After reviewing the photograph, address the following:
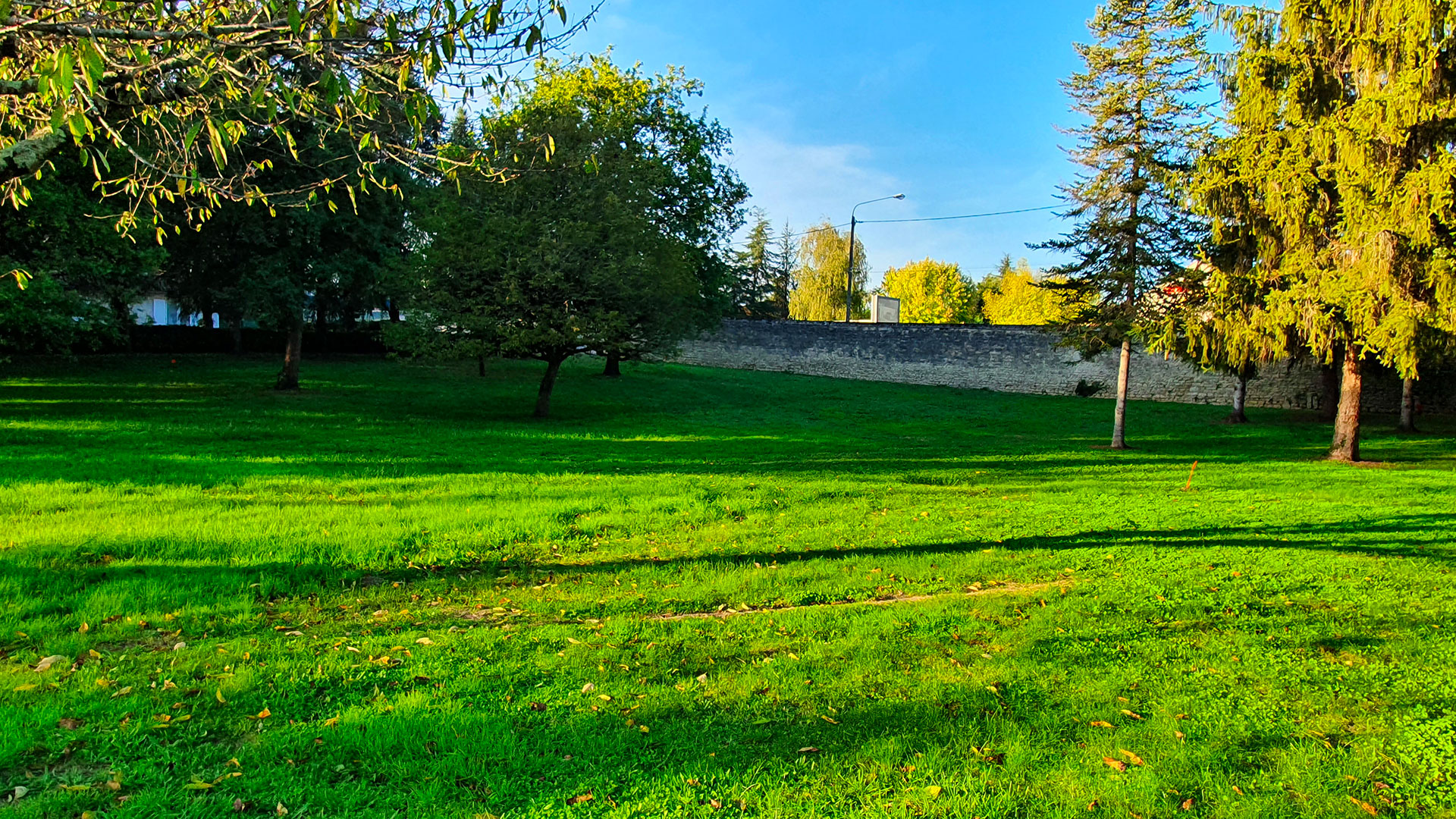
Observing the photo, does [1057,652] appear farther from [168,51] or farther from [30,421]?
[30,421]

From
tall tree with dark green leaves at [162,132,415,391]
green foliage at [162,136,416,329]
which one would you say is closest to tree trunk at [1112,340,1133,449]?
green foliage at [162,136,416,329]

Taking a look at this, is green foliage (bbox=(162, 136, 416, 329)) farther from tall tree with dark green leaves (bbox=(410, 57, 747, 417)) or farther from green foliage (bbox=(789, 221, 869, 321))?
green foliage (bbox=(789, 221, 869, 321))

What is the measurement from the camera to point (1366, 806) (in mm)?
2932

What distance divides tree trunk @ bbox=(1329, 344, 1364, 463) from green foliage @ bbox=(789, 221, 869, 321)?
133ft

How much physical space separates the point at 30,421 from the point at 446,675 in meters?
12.6

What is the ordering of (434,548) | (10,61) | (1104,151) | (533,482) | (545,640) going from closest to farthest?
(545,640), (10,61), (434,548), (533,482), (1104,151)

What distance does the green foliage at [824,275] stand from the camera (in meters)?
55.4

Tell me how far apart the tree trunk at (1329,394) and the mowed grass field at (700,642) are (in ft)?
47.1

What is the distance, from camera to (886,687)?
387cm

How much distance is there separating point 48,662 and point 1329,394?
28.4 meters

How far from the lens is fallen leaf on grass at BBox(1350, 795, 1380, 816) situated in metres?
2.90

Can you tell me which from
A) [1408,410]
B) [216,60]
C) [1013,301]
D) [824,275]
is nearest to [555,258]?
[216,60]

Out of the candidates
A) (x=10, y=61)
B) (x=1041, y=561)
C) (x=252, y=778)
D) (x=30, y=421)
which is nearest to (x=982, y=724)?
(x=252, y=778)

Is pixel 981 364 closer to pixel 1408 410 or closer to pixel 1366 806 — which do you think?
pixel 1408 410
